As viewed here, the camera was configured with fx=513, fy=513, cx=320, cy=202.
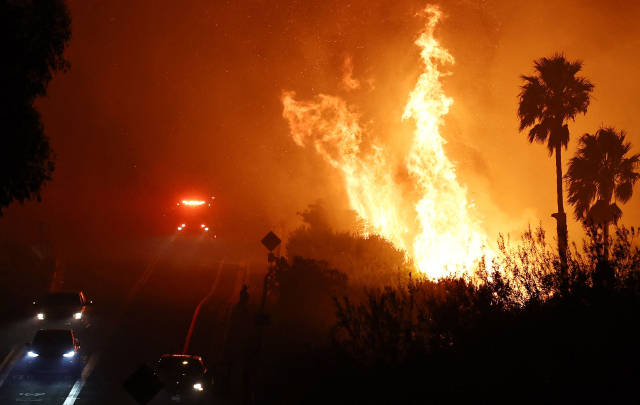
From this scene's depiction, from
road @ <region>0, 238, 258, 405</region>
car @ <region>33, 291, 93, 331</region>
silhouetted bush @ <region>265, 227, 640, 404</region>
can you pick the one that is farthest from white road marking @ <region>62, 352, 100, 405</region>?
silhouetted bush @ <region>265, 227, 640, 404</region>

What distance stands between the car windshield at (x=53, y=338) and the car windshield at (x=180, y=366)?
13.8 feet

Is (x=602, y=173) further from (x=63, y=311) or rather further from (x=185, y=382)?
(x=63, y=311)

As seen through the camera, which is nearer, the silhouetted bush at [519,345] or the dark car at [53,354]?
the silhouetted bush at [519,345]

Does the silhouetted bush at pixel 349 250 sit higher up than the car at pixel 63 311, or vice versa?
the silhouetted bush at pixel 349 250

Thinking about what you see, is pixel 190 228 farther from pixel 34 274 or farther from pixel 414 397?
pixel 414 397

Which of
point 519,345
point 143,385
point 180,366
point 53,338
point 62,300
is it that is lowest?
point 143,385

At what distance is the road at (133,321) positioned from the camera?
17.9 m

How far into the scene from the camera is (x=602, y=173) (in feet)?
75.2

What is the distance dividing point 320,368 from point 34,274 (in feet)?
101

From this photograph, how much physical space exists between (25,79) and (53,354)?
11.8 metres

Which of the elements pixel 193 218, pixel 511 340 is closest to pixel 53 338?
pixel 511 340

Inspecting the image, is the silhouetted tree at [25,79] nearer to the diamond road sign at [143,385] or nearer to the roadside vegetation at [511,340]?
the diamond road sign at [143,385]

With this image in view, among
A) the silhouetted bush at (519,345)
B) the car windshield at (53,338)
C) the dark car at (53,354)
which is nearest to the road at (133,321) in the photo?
the dark car at (53,354)

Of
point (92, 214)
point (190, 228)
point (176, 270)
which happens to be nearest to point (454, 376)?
point (176, 270)
